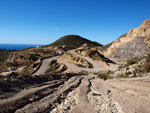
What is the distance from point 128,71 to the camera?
35.0 ft

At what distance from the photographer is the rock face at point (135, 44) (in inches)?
1110

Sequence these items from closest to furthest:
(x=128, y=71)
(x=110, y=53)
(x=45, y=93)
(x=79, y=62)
→ (x=45, y=93) → (x=128, y=71) → (x=79, y=62) → (x=110, y=53)

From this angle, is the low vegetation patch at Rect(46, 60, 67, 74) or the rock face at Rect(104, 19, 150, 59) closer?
the low vegetation patch at Rect(46, 60, 67, 74)

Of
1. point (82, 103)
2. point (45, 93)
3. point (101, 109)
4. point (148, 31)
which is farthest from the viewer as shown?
point (148, 31)

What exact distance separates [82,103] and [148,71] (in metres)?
8.03

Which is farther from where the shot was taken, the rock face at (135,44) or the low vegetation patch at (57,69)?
the rock face at (135,44)

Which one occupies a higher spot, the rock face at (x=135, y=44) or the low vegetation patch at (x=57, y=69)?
the rock face at (x=135, y=44)

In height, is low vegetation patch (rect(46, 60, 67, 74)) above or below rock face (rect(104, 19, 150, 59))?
below

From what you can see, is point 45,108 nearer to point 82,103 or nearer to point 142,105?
point 82,103

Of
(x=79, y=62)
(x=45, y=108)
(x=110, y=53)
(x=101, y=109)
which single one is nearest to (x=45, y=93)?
(x=45, y=108)

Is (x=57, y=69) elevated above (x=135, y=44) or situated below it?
below

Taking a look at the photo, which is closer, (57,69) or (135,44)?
(57,69)

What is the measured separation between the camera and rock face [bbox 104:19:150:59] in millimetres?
28188

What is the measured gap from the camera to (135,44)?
29.4 m
